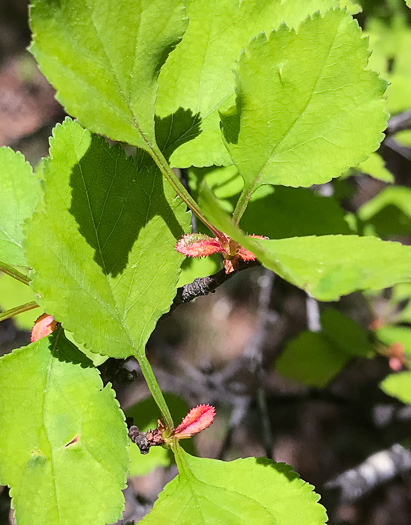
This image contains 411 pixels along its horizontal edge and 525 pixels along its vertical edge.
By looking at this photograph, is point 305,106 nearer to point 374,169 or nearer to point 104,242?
point 104,242

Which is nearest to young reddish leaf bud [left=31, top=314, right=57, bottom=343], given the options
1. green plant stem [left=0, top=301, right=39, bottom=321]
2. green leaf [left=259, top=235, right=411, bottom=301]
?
green plant stem [left=0, top=301, right=39, bottom=321]

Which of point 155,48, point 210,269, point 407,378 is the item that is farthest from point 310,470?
point 155,48

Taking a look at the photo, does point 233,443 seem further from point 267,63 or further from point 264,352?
point 267,63

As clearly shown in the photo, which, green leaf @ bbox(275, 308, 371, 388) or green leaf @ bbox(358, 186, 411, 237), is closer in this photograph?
green leaf @ bbox(275, 308, 371, 388)

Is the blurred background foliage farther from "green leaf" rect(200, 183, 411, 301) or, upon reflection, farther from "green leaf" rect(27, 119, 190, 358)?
"green leaf" rect(200, 183, 411, 301)

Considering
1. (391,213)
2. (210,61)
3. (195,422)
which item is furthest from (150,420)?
(391,213)

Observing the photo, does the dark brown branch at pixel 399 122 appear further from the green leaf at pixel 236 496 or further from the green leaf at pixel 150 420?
the green leaf at pixel 236 496
